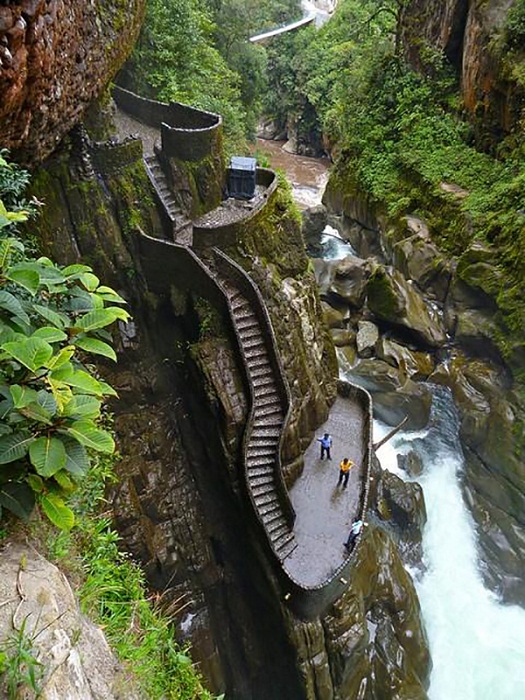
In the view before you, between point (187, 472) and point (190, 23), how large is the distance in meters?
16.7

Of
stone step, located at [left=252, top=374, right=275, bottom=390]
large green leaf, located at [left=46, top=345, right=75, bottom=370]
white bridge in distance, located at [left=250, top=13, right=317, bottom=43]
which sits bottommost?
stone step, located at [left=252, top=374, right=275, bottom=390]

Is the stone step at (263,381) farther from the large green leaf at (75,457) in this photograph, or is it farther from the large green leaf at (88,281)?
the large green leaf at (75,457)

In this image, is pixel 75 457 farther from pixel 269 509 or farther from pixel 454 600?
pixel 454 600

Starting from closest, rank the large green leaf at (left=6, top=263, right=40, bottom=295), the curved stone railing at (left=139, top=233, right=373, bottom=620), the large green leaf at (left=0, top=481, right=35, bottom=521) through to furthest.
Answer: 1. the large green leaf at (left=0, top=481, right=35, bottom=521)
2. the large green leaf at (left=6, top=263, right=40, bottom=295)
3. the curved stone railing at (left=139, top=233, right=373, bottom=620)

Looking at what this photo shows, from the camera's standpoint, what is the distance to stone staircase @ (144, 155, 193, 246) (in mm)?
12992

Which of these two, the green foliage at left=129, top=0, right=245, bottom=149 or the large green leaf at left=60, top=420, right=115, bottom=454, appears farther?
the green foliage at left=129, top=0, right=245, bottom=149

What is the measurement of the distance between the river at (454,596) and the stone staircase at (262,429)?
19.9ft

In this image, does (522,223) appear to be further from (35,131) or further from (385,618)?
(35,131)

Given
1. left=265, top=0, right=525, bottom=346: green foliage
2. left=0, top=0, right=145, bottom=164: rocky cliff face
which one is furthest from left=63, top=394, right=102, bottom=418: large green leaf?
left=265, top=0, right=525, bottom=346: green foliage

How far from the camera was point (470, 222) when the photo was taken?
1984cm

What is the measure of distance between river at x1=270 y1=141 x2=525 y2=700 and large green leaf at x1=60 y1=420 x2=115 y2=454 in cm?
1341

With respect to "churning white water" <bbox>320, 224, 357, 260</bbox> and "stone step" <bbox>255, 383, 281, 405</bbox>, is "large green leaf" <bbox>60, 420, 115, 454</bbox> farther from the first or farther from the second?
"churning white water" <bbox>320, 224, 357, 260</bbox>

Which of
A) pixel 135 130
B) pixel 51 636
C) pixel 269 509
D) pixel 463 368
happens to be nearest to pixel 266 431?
pixel 269 509

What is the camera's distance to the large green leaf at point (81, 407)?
14.0 ft
